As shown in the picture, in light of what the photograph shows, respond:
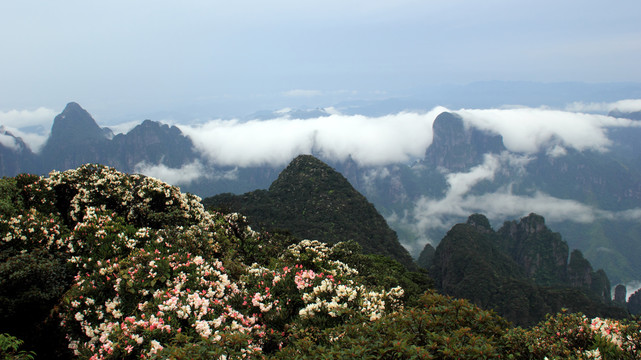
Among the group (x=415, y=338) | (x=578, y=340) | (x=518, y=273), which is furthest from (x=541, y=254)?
(x=415, y=338)

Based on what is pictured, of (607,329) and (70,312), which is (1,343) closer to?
(70,312)

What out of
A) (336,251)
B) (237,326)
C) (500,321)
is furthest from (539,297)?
(237,326)

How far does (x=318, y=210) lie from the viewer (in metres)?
70.9

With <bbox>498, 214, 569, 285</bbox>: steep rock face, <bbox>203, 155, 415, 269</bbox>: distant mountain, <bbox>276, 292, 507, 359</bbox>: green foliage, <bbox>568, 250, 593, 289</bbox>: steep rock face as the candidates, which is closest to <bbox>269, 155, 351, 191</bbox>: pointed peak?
<bbox>203, 155, 415, 269</bbox>: distant mountain

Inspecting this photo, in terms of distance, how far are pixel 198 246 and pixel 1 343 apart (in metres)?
5.91

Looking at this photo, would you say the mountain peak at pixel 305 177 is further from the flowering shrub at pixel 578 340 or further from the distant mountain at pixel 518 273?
the flowering shrub at pixel 578 340

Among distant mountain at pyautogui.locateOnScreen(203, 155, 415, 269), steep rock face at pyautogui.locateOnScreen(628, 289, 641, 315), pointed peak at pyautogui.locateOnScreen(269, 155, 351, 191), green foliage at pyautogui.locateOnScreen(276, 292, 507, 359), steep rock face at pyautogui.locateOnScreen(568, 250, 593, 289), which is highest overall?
green foliage at pyautogui.locateOnScreen(276, 292, 507, 359)

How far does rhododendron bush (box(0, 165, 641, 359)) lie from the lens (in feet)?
22.8

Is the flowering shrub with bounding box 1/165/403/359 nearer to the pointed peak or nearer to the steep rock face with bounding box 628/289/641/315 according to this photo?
the pointed peak

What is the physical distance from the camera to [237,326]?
833 cm

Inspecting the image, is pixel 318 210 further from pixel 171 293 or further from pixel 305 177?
pixel 171 293

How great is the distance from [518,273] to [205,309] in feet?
333

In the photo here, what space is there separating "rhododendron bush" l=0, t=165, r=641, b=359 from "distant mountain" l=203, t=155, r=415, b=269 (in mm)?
47598

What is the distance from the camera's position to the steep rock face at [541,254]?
107 meters
